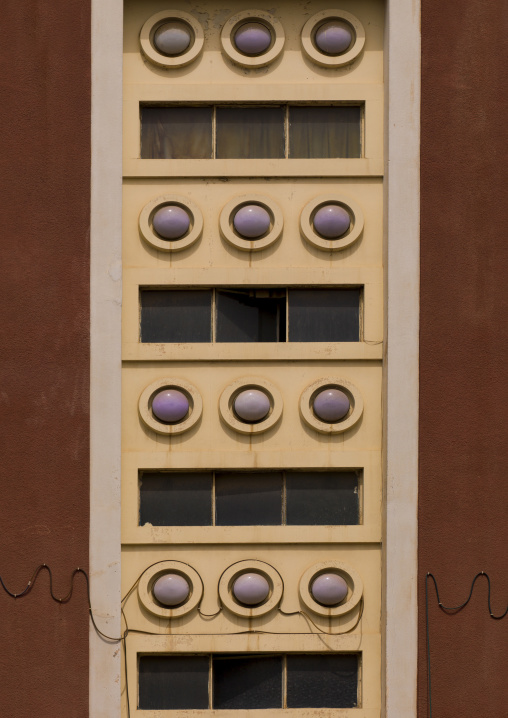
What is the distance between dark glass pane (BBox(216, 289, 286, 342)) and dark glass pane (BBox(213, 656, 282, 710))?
15.5 feet

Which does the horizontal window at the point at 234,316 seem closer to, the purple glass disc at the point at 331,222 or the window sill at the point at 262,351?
the window sill at the point at 262,351

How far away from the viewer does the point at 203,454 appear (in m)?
13.7

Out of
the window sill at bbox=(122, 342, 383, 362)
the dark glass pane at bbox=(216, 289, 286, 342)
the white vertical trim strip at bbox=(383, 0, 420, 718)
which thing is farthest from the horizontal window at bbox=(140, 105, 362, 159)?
the window sill at bbox=(122, 342, 383, 362)

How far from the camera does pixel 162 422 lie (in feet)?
45.2

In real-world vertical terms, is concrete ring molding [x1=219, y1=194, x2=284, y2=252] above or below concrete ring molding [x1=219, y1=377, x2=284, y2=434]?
above

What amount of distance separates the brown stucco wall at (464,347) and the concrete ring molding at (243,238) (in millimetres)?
2145

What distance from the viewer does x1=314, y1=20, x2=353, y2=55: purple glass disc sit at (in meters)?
14.1

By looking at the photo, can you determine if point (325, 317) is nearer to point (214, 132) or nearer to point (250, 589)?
point (214, 132)

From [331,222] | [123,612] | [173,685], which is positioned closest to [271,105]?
[331,222]

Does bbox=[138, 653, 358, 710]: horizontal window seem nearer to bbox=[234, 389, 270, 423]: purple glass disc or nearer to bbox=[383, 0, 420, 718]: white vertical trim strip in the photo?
bbox=[383, 0, 420, 718]: white vertical trim strip

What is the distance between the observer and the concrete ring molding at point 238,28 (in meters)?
14.1

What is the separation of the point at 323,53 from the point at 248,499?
6.81 metres
